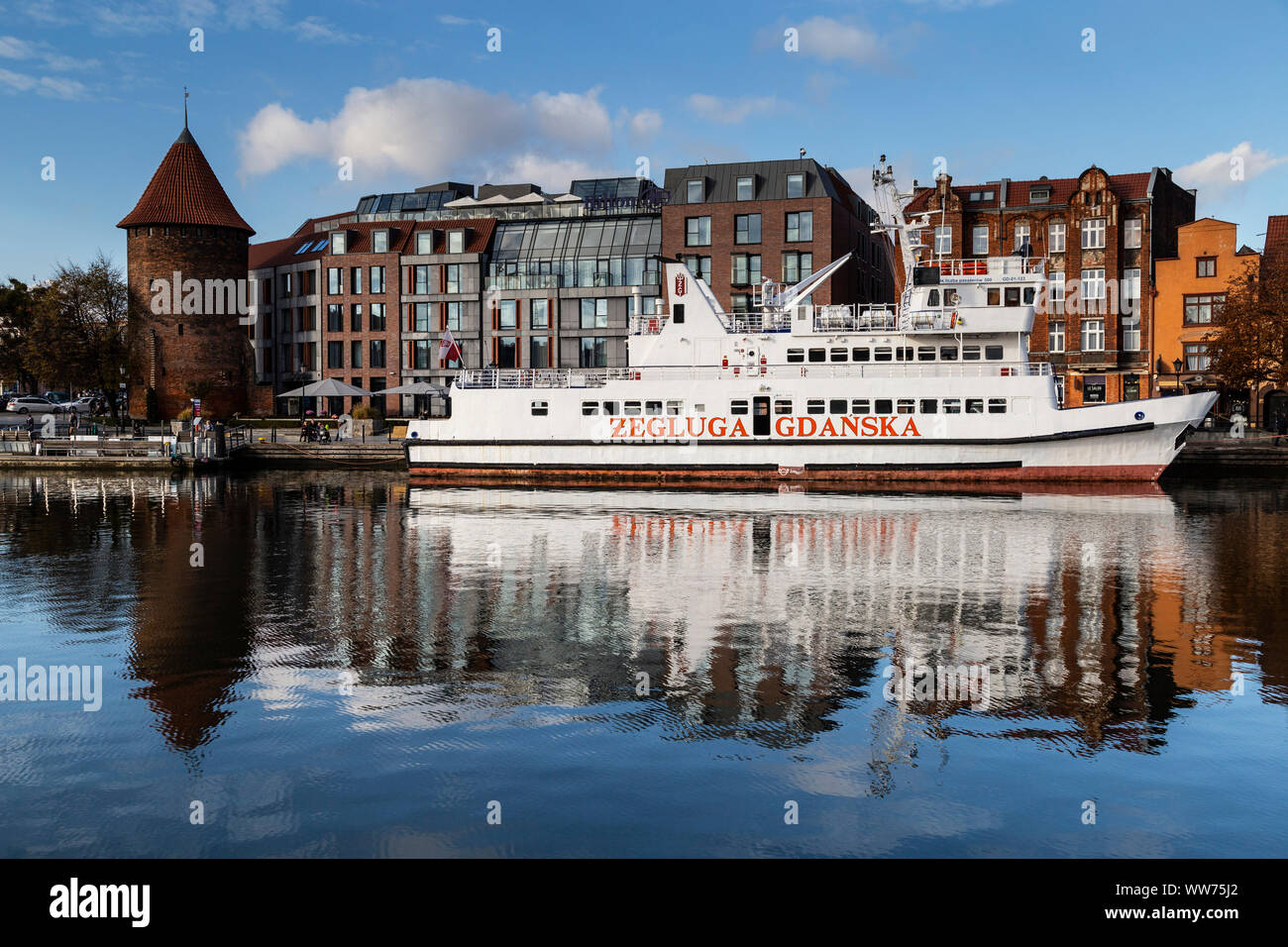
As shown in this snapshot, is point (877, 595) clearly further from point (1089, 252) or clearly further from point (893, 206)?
point (1089, 252)

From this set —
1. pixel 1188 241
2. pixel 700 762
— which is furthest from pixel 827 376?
pixel 700 762

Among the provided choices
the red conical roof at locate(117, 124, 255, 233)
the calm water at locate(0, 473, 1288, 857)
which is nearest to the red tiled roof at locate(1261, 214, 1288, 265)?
the calm water at locate(0, 473, 1288, 857)

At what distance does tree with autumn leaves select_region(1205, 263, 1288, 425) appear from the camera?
53469 mm

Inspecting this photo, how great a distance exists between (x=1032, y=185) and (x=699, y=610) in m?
57.7

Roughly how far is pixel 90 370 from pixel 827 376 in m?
57.6

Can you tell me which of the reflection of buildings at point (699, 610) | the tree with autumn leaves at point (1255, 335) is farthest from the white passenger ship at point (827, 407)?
the tree with autumn leaves at point (1255, 335)

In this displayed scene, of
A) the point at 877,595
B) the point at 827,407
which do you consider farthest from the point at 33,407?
the point at 877,595

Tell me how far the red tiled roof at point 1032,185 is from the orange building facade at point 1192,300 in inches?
150

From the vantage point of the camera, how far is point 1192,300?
6372 centimetres

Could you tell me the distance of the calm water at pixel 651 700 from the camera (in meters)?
9.12

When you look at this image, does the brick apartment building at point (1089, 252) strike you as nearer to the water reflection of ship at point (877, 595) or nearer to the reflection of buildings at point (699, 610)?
the water reflection of ship at point (877, 595)

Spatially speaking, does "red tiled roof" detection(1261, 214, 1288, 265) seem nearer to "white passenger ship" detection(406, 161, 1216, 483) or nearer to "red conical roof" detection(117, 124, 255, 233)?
"white passenger ship" detection(406, 161, 1216, 483)

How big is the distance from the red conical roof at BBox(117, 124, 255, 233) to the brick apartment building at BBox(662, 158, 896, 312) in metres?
33.9
